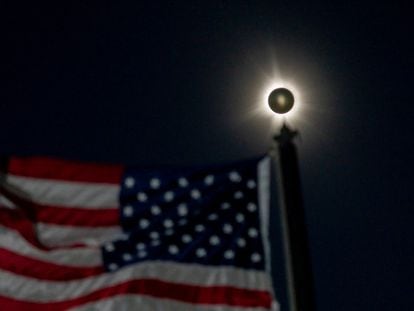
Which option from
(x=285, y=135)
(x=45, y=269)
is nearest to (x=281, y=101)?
(x=285, y=135)

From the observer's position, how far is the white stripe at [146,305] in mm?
5703

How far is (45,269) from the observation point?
6.00m

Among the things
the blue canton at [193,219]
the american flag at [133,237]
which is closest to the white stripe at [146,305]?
the american flag at [133,237]

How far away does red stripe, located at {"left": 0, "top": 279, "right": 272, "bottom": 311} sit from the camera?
5691 millimetres

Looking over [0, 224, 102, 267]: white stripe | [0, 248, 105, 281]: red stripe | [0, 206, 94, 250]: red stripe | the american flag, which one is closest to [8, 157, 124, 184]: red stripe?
the american flag

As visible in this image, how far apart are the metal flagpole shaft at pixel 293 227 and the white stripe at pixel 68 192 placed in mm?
1866

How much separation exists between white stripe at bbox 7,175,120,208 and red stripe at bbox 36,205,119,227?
44mm

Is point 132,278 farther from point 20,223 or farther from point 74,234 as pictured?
point 20,223

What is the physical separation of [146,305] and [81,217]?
0.97 metres

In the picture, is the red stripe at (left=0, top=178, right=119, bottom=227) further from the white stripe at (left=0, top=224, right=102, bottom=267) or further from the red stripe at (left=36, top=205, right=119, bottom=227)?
the white stripe at (left=0, top=224, right=102, bottom=267)

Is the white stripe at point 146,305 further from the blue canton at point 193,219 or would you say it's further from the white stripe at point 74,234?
the white stripe at point 74,234

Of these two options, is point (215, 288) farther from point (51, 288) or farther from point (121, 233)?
point (51, 288)

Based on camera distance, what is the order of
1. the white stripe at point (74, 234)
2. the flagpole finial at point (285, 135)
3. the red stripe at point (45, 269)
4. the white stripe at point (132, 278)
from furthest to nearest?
the white stripe at point (74, 234) → the red stripe at point (45, 269) → the white stripe at point (132, 278) → the flagpole finial at point (285, 135)

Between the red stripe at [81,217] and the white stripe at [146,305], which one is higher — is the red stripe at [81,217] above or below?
above
